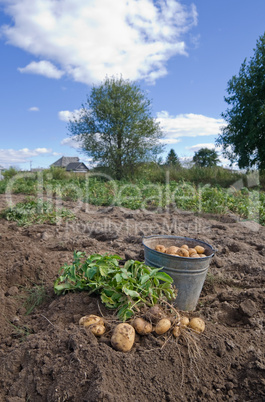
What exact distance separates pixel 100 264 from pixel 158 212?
4998 mm

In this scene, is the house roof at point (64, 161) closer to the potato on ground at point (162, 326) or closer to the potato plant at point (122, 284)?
the potato plant at point (122, 284)

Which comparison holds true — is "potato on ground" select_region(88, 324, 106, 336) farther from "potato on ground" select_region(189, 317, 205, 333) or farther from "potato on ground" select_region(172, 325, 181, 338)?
"potato on ground" select_region(189, 317, 205, 333)

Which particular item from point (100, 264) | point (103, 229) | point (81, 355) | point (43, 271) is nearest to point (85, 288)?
point (100, 264)

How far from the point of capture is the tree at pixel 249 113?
16.4 m

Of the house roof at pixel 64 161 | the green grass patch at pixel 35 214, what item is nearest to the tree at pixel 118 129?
the green grass patch at pixel 35 214

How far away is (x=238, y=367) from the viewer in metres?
1.89

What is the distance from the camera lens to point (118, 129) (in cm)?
1817

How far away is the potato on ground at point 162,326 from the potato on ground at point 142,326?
45mm

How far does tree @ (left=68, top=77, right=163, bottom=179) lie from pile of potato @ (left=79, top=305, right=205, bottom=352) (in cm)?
1682

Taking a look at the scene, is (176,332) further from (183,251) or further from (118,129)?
(118,129)

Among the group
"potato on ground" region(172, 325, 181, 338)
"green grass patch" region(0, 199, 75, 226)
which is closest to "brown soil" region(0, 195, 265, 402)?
"potato on ground" region(172, 325, 181, 338)

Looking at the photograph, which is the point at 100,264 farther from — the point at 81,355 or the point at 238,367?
the point at 238,367

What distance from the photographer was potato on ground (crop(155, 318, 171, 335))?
187cm

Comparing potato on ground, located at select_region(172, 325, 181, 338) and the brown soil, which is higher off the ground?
potato on ground, located at select_region(172, 325, 181, 338)
